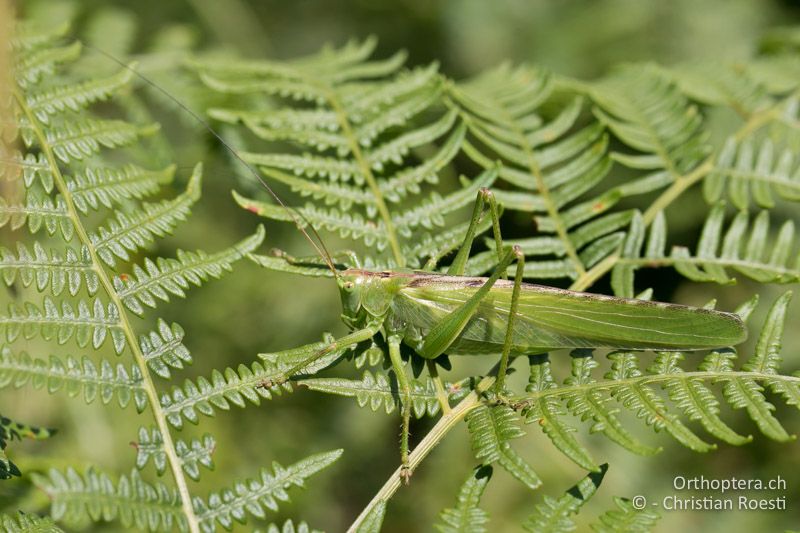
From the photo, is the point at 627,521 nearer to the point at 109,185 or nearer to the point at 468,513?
the point at 468,513

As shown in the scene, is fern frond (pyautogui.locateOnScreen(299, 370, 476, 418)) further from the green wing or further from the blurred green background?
the blurred green background

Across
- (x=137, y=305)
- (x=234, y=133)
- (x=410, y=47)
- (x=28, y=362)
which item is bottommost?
(x=28, y=362)

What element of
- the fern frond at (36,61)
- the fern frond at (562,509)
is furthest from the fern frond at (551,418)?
the fern frond at (36,61)

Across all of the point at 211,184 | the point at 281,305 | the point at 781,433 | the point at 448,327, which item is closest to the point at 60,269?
the point at 448,327

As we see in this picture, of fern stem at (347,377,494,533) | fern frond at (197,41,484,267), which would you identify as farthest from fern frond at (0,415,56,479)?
fern frond at (197,41,484,267)

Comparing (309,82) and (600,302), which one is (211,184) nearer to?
(309,82)

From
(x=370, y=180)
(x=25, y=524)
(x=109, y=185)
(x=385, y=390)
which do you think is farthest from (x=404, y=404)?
(x=109, y=185)

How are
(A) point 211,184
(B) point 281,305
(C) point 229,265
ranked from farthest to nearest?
(A) point 211,184, (B) point 281,305, (C) point 229,265
